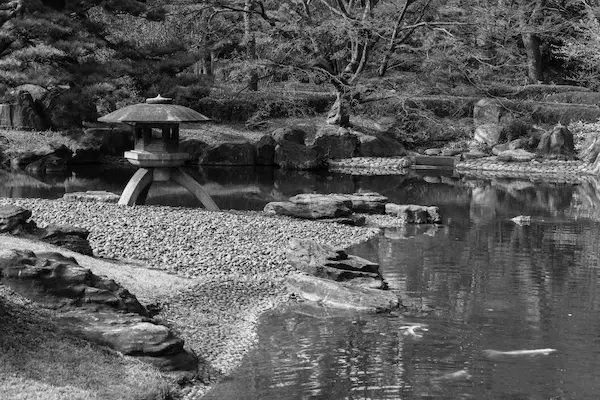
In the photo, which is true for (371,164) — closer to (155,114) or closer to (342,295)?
(155,114)

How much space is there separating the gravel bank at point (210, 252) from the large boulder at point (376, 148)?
15689 millimetres

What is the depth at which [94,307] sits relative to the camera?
8.98m

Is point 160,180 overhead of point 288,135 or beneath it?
beneath

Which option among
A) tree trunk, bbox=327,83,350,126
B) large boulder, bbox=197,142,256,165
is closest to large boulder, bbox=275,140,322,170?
large boulder, bbox=197,142,256,165

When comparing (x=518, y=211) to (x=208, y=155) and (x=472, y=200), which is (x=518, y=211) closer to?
(x=472, y=200)

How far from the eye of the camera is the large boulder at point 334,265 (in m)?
12.7

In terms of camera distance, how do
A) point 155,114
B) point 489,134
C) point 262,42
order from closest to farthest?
point 155,114 < point 262,42 < point 489,134

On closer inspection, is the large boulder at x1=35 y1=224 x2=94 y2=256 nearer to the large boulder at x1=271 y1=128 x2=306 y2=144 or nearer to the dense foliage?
the dense foliage

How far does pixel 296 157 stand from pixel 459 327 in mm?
21564

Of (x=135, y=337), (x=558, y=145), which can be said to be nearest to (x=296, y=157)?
(x=558, y=145)

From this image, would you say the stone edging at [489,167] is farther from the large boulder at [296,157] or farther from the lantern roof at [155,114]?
the lantern roof at [155,114]

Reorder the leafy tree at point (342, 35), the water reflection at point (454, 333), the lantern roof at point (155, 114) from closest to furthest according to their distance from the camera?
1. the water reflection at point (454, 333)
2. the lantern roof at point (155, 114)
3. the leafy tree at point (342, 35)

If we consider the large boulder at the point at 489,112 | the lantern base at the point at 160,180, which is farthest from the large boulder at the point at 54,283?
the large boulder at the point at 489,112

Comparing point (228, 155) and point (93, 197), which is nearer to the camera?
point (93, 197)
